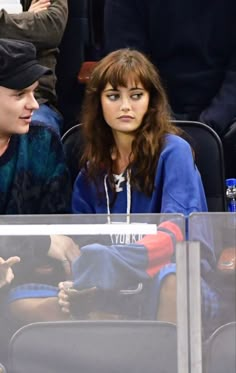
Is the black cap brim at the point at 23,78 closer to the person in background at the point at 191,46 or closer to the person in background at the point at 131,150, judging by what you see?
the person in background at the point at 131,150

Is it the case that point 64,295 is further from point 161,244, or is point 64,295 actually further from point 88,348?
point 161,244

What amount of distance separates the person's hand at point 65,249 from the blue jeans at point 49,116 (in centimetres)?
118

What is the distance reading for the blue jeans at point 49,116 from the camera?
136 inches

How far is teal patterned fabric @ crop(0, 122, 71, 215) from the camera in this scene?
3129 mm

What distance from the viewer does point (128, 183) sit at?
3135 mm

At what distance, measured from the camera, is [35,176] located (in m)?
3.17

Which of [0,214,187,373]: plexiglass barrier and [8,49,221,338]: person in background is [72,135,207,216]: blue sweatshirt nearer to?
[8,49,221,338]: person in background

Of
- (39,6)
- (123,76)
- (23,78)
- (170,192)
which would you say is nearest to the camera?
(170,192)

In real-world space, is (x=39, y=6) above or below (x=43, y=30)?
above

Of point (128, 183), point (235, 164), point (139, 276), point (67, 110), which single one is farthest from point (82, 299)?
point (67, 110)

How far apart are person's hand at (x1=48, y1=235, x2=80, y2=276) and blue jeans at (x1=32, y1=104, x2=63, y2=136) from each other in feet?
3.87

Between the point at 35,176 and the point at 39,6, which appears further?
the point at 39,6

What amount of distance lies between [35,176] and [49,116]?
44 cm

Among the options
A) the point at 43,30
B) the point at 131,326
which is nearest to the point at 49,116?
the point at 43,30
